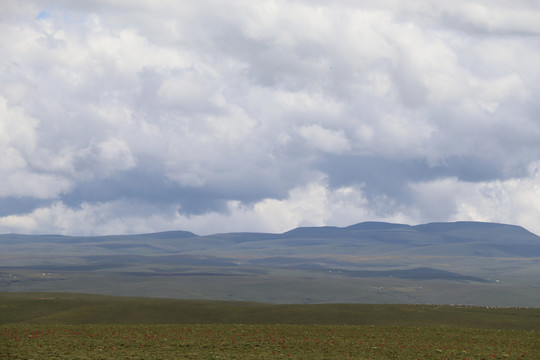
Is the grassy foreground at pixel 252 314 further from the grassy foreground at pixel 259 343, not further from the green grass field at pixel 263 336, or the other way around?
the grassy foreground at pixel 259 343

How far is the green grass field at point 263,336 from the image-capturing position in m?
48.8

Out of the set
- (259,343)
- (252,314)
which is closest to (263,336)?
(259,343)

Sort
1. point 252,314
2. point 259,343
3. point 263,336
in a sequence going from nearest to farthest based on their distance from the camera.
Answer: point 259,343 < point 263,336 < point 252,314

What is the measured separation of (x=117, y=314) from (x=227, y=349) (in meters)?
41.7

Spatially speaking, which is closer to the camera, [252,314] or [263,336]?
[263,336]

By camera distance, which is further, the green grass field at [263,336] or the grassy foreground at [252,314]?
the grassy foreground at [252,314]

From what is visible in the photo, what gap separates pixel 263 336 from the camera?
58656 mm

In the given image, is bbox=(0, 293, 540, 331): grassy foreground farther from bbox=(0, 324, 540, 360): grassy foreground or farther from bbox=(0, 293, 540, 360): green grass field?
bbox=(0, 324, 540, 360): grassy foreground

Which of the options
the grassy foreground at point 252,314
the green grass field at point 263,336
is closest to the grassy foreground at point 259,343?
the green grass field at point 263,336

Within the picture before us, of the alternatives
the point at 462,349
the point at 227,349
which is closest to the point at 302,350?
the point at 227,349

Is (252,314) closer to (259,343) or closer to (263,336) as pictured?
(263,336)

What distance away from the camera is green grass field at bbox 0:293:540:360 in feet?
160

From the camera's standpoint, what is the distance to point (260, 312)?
302ft

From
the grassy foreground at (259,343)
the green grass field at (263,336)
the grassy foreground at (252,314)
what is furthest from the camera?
the grassy foreground at (252,314)
